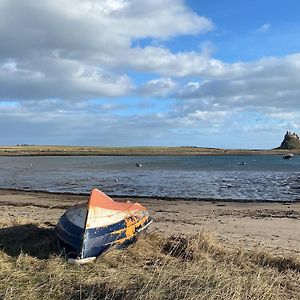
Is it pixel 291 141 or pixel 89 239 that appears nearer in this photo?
pixel 89 239

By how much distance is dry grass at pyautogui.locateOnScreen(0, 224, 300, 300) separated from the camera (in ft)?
20.1

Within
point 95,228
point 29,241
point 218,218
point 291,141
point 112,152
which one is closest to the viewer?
point 95,228

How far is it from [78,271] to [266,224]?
924 centimetres

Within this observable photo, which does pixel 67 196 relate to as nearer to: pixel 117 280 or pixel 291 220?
pixel 291 220

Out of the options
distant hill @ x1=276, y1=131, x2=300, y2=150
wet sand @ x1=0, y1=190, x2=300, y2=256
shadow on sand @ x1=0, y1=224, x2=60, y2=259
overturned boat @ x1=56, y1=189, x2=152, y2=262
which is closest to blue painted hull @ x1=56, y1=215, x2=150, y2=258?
overturned boat @ x1=56, y1=189, x2=152, y2=262

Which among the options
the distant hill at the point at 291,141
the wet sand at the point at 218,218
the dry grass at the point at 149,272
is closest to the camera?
the dry grass at the point at 149,272

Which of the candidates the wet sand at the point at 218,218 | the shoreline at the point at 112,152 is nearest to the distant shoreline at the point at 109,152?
the shoreline at the point at 112,152

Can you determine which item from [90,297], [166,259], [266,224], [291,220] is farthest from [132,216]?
[291,220]

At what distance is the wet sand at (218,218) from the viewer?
12030 mm

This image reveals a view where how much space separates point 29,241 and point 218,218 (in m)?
8.71

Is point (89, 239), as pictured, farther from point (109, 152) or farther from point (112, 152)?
point (112, 152)

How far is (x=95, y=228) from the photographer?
28.9 feet

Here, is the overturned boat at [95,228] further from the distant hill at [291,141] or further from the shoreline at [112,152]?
the distant hill at [291,141]

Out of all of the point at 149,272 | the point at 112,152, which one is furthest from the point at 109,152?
the point at 149,272
